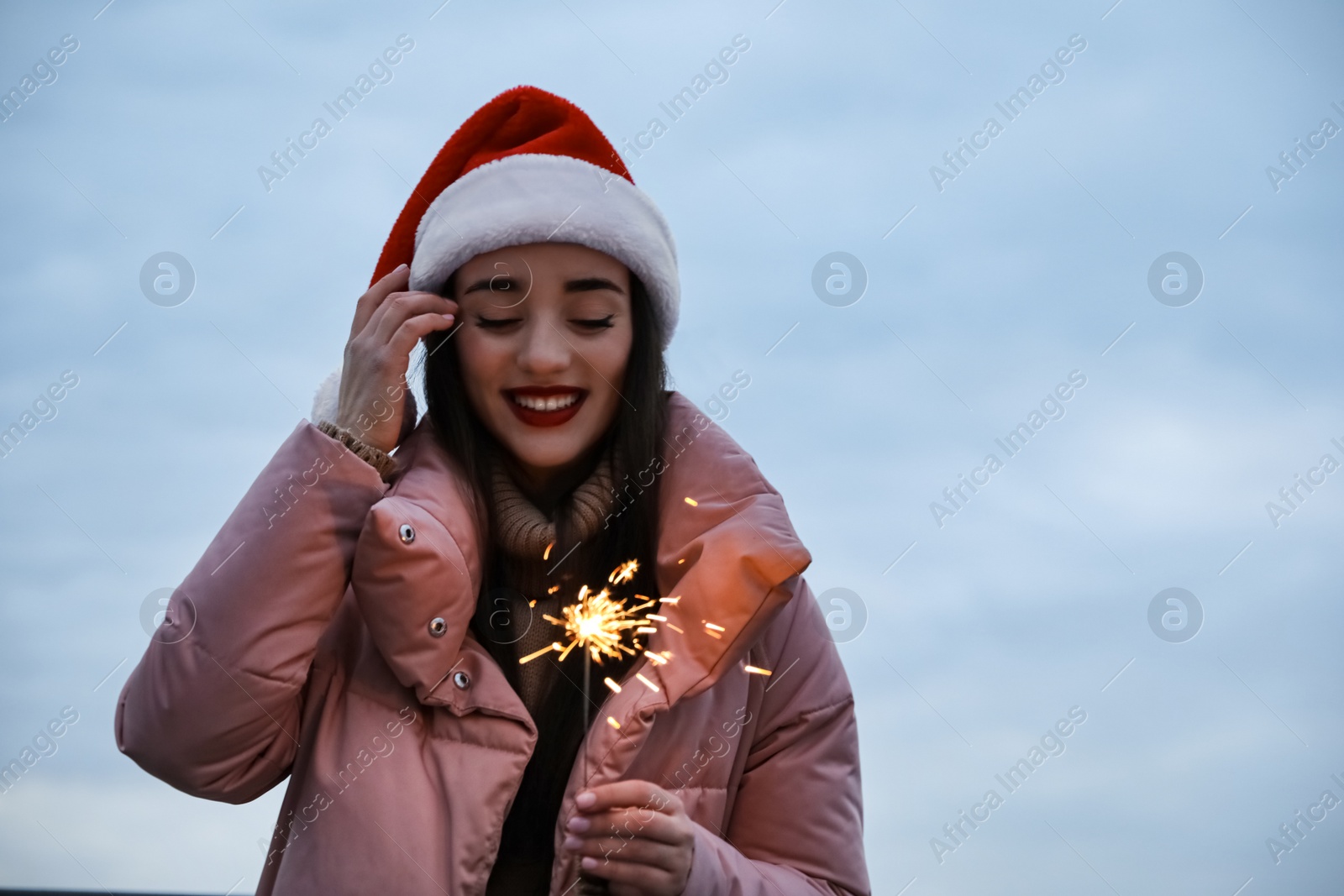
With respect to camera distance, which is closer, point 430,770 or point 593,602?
point 430,770

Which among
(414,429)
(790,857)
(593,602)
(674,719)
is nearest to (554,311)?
(414,429)

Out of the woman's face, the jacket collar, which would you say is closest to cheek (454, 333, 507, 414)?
the woman's face

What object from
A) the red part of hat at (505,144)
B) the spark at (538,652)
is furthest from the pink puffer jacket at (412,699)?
the red part of hat at (505,144)

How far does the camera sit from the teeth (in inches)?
81.0

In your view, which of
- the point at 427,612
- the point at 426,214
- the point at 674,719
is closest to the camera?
the point at 427,612

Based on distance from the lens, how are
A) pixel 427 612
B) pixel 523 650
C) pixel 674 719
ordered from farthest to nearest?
pixel 523 650 → pixel 674 719 → pixel 427 612

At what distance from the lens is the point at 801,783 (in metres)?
2.02

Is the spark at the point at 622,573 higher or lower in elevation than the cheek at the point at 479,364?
lower

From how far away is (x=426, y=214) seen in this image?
7.25 ft

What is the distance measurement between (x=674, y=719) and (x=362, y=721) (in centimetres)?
48

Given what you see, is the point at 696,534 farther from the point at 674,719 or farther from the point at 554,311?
the point at 554,311

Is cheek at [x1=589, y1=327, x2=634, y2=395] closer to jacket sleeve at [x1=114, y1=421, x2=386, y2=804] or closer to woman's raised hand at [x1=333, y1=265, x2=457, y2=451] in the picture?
woman's raised hand at [x1=333, y1=265, x2=457, y2=451]

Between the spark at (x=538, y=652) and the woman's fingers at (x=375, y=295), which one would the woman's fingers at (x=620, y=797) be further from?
the woman's fingers at (x=375, y=295)

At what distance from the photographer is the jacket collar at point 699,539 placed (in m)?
1.88
